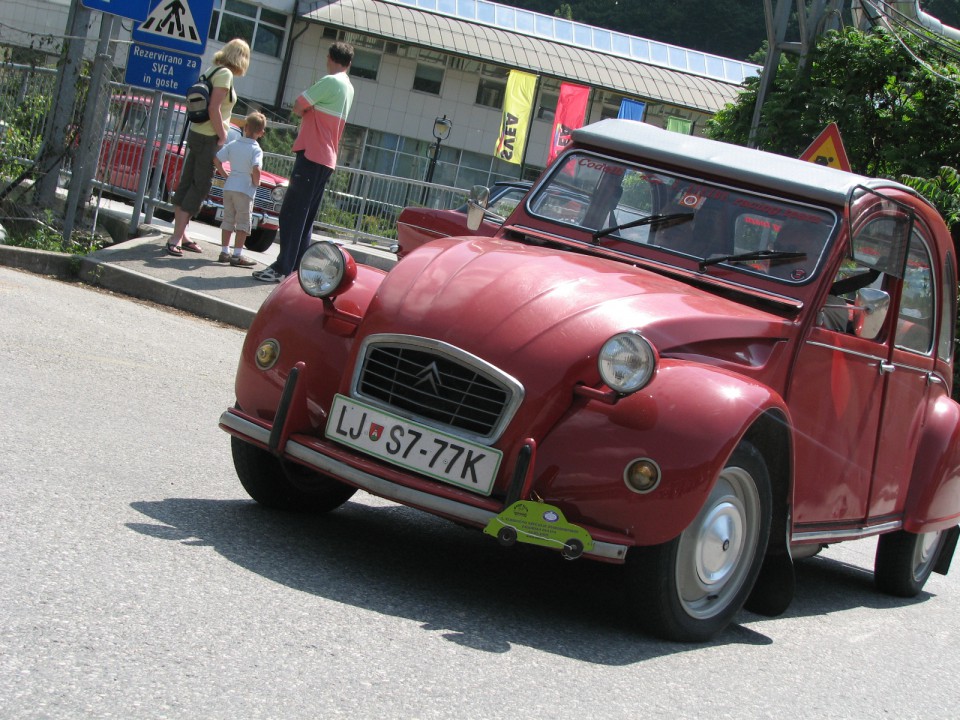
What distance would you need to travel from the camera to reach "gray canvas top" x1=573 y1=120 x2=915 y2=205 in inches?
231

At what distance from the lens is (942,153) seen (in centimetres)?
1908

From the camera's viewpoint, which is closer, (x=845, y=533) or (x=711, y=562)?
(x=711, y=562)

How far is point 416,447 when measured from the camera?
4.66 metres

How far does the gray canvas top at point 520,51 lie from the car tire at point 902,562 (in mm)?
49311

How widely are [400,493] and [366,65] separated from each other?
53.7 metres

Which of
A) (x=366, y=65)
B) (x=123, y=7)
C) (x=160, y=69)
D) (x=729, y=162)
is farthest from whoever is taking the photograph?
(x=366, y=65)

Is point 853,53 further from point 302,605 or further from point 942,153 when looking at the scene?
point 302,605

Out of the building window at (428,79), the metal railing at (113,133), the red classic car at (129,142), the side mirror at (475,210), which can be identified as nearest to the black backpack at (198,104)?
the red classic car at (129,142)

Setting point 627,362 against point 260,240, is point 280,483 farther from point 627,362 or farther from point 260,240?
point 260,240

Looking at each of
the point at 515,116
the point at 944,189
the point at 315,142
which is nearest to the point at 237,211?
the point at 315,142

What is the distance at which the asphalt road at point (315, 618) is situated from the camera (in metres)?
3.45

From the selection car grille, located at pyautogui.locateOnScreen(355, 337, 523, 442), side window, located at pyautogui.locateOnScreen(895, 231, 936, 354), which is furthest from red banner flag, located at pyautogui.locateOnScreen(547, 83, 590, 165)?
car grille, located at pyautogui.locateOnScreen(355, 337, 523, 442)

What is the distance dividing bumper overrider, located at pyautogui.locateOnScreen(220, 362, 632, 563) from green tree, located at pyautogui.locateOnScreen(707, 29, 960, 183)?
51.7 ft

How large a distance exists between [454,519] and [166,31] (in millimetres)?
9778
